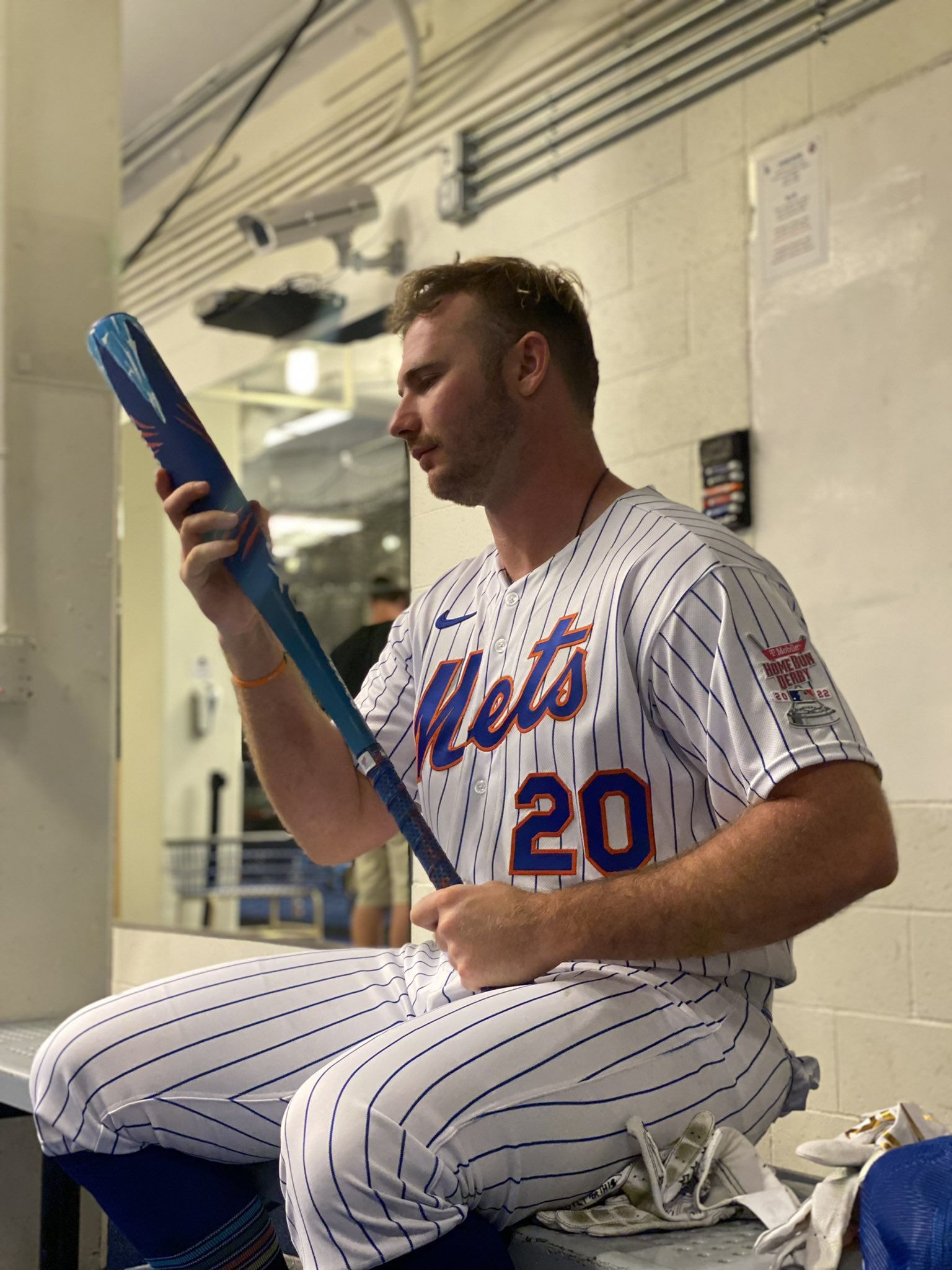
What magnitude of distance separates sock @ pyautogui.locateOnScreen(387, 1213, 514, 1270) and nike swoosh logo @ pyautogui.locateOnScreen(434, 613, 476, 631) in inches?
27.4

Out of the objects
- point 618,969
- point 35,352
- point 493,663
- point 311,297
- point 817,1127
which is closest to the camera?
point 618,969

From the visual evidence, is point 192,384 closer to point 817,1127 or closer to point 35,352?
point 35,352

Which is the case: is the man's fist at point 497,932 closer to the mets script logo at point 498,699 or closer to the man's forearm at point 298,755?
the mets script logo at point 498,699

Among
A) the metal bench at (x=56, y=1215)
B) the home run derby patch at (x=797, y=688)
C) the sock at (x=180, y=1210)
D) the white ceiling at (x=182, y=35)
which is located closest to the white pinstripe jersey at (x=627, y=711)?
the home run derby patch at (x=797, y=688)

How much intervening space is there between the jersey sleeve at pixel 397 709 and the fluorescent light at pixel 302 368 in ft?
13.4

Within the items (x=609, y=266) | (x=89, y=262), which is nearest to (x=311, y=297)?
(x=609, y=266)

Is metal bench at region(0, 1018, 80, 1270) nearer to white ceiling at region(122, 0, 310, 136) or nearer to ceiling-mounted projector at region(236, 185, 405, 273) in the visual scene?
ceiling-mounted projector at region(236, 185, 405, 273)

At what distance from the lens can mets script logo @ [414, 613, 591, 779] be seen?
1.41 meters

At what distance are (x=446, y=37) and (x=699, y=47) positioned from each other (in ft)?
4.14

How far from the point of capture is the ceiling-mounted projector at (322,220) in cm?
450

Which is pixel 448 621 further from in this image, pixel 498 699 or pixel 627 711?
pixel 627 711

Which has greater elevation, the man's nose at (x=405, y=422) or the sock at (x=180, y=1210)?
the man's nose at (x=405, y=422)

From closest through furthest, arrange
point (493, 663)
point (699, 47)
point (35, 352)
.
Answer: point (493, 663) < point (35, 352) < point (699, 47)

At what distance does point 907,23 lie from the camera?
286 cm
